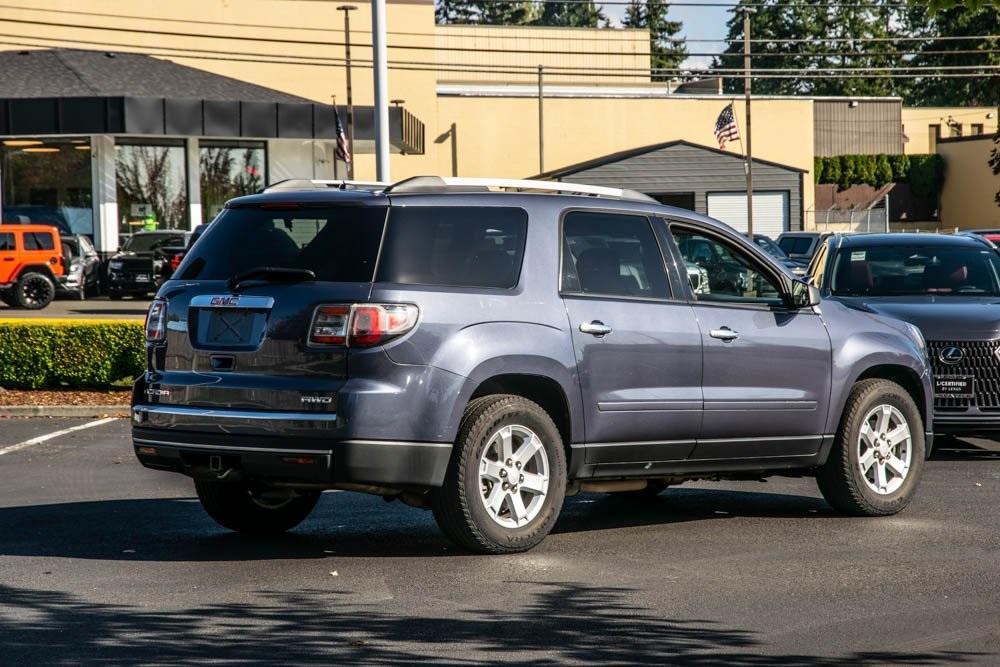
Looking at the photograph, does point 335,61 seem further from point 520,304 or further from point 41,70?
point 520,304

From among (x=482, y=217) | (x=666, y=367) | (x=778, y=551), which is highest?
(x=482, y=217)

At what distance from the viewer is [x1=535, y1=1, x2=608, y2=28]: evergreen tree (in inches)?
5251

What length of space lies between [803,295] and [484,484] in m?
2.45

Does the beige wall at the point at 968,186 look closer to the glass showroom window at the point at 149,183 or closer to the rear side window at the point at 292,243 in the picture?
the glass showroom window at the point at 149,183

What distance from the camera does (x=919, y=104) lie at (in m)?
119

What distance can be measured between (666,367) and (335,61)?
149ft

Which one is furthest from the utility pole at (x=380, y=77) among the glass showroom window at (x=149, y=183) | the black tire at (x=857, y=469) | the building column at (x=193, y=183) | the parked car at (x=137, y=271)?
the building column at (x=193, y=183)

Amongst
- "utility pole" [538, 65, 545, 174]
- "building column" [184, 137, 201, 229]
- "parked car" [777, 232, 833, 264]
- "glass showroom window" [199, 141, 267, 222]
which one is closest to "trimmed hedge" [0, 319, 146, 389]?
"parked car" [777, 232, 833, 264]

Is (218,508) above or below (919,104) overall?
below

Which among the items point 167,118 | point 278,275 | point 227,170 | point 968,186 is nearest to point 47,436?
point 278,275

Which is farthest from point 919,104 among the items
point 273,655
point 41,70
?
point 273,655

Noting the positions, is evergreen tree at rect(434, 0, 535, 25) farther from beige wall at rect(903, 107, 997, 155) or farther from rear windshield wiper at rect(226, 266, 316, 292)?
rear windshield wiper at rect(226, 266, 316, 292)

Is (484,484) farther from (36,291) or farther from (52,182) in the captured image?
(52,182)

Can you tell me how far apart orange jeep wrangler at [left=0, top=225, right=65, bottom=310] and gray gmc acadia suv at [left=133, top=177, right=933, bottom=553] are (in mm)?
25720
